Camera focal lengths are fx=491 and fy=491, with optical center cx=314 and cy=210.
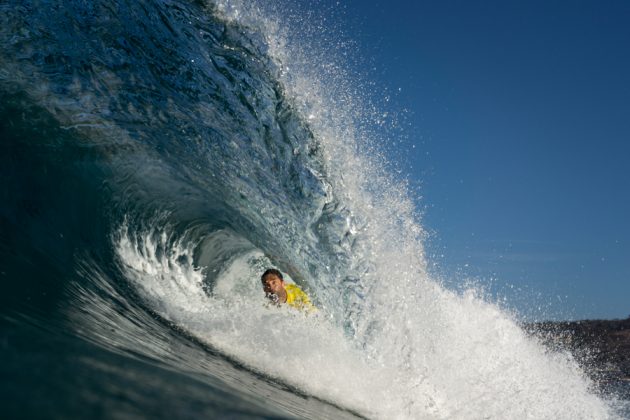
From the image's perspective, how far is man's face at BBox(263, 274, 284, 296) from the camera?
17.5 feet

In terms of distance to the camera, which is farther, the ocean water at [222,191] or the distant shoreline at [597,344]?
the distant shoreline at [597,344]

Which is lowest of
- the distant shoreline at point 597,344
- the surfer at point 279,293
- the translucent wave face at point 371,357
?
the translucent wave face at point 371,357

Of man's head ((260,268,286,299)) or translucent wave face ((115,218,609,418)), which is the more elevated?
man's head ((260,268,286,299))

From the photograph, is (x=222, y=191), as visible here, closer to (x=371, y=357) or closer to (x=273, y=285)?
(x=273, y=285)

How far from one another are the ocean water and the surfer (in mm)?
383

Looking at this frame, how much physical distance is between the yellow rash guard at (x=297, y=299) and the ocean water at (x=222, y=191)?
629mm

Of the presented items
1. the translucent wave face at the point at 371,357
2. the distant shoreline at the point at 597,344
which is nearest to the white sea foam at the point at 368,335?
the translucent wave face at the point at 371,357

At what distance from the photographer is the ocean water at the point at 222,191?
9.85 feet

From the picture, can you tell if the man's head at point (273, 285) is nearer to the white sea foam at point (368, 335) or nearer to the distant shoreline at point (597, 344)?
the white sea foam at point (368, 335)

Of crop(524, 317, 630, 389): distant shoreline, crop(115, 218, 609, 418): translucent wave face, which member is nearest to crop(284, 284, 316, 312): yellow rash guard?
crop(115, 218, 609, 418): translucent wave face

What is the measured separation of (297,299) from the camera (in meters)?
5.60

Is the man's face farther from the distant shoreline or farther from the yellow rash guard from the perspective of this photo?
the distant shoreline

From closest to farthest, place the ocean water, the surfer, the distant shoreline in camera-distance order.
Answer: the ocean water < the surfer < the distant shoreline

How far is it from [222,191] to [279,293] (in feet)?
4.21
